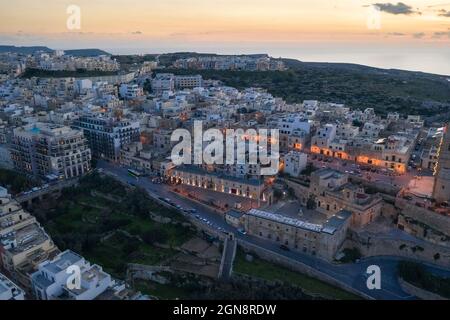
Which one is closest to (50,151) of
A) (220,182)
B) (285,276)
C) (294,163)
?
(220,182)

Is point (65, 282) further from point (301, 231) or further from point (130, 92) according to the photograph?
point (130, 92)

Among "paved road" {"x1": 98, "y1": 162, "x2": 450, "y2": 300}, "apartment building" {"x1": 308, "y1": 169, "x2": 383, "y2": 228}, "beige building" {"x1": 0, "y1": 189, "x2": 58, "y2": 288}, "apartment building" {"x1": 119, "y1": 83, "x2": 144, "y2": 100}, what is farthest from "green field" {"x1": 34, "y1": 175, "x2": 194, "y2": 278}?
"apartment building" {"x1": 119, "y1": 83, "x2": 144, "y2": 100}

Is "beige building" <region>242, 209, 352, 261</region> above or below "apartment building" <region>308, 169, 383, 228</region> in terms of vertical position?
below

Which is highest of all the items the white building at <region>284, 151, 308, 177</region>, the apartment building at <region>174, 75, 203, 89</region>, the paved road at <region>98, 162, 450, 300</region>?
the apartment building at <region>174, 75, 203, 89</region>

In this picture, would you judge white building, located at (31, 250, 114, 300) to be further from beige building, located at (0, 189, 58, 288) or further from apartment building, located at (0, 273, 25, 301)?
beige building, located at (0, 189, 58, 288)

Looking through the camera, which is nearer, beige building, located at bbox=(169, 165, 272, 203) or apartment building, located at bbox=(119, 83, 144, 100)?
beige building, located at bbox=(169, 165, 272, 203)
